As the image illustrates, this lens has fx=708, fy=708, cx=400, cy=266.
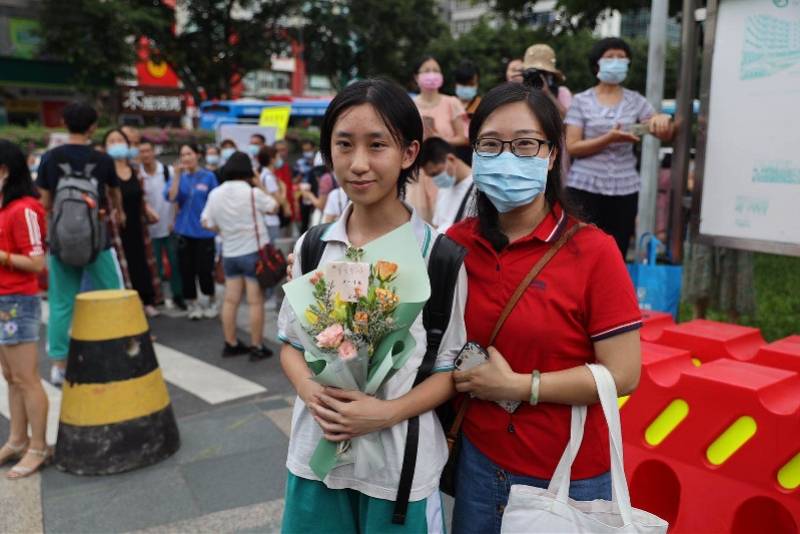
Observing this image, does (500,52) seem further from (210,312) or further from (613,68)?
(613,68)

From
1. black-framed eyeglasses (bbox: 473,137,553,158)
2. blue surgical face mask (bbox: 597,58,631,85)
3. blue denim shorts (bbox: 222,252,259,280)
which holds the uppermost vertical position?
blue surgical face mask (bbox: 597,58,631,85)

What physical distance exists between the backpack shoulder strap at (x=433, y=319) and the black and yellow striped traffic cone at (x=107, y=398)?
2.60 meters

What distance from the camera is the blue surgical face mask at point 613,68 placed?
13.9 feet

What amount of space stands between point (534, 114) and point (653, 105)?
333 cm

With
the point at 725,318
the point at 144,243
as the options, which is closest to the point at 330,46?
the point at 144,243

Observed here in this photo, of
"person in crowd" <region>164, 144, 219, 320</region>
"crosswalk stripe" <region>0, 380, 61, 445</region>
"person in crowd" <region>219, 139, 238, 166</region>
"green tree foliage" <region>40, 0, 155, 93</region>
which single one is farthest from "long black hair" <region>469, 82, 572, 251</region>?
"green tree foliage" <region>40, 0, 155, 93</region>

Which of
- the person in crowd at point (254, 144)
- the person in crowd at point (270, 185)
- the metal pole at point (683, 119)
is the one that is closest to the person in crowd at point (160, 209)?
the person in crowd at point (270, 185)

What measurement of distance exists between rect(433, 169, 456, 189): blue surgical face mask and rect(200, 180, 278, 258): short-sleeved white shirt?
8.00 ft

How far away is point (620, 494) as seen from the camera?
1.70m

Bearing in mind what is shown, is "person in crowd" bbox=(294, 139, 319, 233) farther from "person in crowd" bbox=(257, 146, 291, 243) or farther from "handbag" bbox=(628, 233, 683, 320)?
"handbag" bbox=(628, 233, 683, 320)

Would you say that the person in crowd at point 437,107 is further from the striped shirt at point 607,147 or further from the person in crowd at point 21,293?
the person in crowd at point 21,293

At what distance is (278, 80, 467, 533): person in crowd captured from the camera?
1.74 metres

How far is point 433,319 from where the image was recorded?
1.80m

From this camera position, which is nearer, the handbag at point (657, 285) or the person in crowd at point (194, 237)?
the handbag at point (657, 285)
